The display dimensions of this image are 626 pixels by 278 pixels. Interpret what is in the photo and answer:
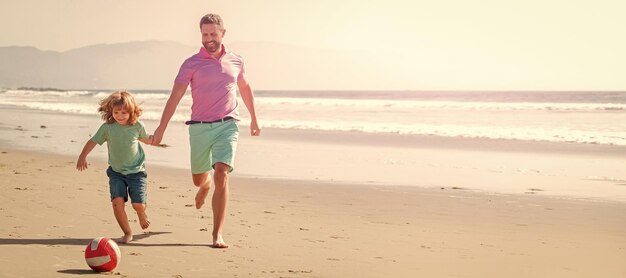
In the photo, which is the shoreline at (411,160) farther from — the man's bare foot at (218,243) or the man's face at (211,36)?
the man's face at (211,36)

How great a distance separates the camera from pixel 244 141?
61.1 feet

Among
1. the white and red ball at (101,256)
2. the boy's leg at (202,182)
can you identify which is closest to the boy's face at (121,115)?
the boy's leg at (202,182)

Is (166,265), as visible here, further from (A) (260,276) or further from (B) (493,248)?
(B) (493,248)

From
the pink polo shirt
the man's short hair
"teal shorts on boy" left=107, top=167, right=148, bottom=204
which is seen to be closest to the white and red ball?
"teal shorts on boy" left=107, top=167, right=148, bottom=204

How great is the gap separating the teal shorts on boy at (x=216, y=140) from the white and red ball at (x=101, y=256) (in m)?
1.38

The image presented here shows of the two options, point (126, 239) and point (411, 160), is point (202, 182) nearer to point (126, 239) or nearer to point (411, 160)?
point (126, 239)

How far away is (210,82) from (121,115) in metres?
0.80

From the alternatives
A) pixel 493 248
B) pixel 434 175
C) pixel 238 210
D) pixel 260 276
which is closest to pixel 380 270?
pixel 260 276

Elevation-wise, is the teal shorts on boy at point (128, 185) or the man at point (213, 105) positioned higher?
the man at point (213, 105)

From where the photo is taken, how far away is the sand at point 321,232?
5691 mm

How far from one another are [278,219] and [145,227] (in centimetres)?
169

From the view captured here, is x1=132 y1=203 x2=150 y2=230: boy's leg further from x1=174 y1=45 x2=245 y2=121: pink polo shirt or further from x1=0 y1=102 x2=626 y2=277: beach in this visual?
x1=174 y1=45 x2=245 y2=121: pink polo shirt

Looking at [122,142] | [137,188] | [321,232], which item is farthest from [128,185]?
[321,232]

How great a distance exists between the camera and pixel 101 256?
5199mm
